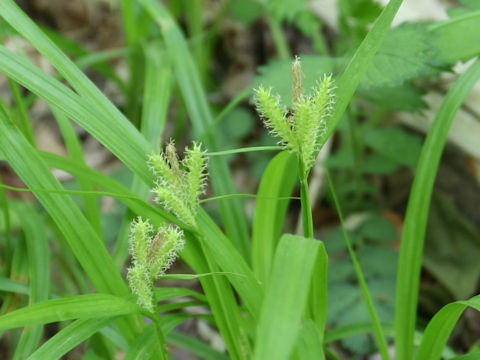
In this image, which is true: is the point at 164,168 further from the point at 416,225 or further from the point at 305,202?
the point at 416,225

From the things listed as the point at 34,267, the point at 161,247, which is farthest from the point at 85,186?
the point at 161,247

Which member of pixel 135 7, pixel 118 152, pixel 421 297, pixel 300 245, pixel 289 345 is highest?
pixel 135 7

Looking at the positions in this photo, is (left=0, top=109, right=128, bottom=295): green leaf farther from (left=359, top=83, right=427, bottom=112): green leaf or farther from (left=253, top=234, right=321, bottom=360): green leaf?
(left=359, top=83, right=427, bottom=112): green leaf

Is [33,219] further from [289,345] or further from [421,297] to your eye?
[421,297]

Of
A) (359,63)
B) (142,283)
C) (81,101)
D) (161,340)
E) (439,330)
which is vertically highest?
(81,101)

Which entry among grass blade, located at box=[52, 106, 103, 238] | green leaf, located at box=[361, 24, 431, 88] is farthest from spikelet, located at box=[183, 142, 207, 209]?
green leaf, located at box=[361, 24, 431, 88]

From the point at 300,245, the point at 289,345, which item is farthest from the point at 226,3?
the point at 289,345

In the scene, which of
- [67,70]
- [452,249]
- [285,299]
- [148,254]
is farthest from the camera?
[452,249]
